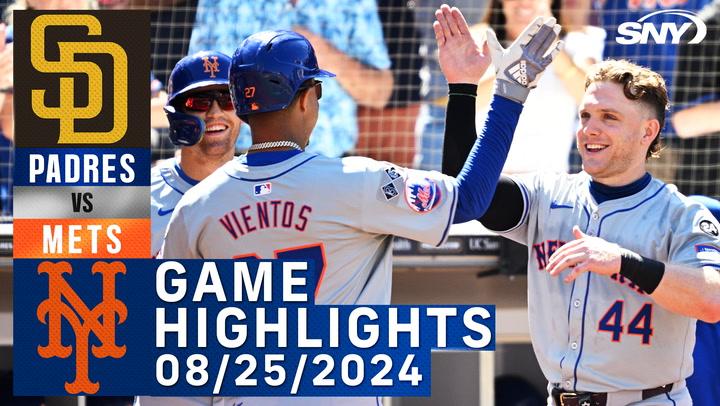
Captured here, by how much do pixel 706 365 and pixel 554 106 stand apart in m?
2.57

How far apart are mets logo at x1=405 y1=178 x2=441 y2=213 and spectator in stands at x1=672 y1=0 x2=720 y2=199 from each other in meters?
3.54

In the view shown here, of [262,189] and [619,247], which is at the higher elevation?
[262,189]

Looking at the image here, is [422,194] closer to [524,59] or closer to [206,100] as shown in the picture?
[524,59]

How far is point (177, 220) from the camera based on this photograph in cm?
267

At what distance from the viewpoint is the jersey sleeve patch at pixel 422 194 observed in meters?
2.55

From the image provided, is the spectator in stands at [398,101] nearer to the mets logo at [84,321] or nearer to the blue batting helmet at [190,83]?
the blue batting helmet at [190,83]

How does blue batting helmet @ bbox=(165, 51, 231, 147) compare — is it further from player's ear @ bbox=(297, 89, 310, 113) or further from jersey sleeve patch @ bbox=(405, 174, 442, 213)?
jersey sleeve patch @ bbox=(405, 174, 442, 213)

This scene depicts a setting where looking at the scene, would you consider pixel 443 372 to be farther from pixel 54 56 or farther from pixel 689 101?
pixel 54 56

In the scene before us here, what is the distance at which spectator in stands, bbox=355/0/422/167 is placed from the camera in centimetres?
581

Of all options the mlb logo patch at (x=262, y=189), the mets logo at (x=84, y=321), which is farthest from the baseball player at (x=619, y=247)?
the mets logo at (x=84, y=321)

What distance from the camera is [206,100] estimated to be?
3475mm

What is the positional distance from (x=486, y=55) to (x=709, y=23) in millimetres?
3437

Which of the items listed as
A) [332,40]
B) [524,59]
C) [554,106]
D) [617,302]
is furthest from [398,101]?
[524,59]

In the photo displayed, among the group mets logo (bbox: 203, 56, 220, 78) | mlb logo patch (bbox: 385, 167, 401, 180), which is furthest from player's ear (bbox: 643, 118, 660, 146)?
mets logo (bbox: 203, 56, 220, 78)
